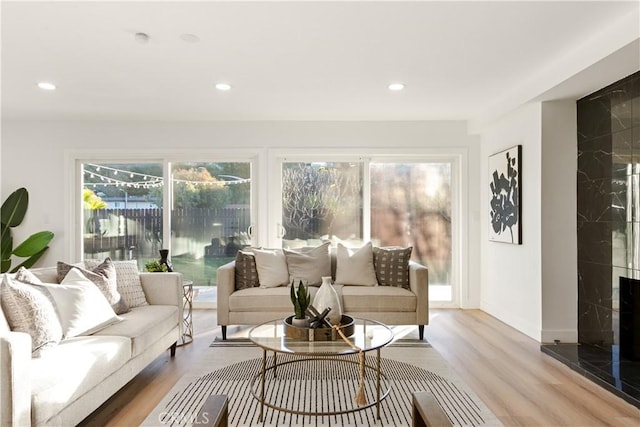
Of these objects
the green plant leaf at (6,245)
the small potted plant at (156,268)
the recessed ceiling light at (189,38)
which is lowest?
the small potted plant at (156,268)

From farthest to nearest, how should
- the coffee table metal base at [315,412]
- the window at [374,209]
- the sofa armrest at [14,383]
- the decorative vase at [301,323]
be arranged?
1. the window at [374,209]
2. the decorative vase at [301,323]
3. the coffee table metal base at [315,412]
4. the sofa armrest at [14,383]

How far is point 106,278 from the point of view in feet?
9.68

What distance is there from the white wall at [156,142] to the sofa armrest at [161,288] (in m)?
2.18

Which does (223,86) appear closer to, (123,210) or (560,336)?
(123,210)

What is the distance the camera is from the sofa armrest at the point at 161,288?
339cm

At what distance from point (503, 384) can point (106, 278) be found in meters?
2.92

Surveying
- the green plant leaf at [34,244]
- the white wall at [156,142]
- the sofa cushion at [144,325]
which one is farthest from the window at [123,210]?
the sofa cushion at [144,325]

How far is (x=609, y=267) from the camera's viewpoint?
346cm

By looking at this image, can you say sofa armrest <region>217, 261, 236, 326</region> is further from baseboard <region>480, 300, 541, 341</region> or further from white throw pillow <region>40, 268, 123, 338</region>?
baseboard <region>480, 300, 541, 341</region>

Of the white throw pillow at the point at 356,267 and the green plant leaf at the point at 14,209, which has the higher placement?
the green plant leaf at the point at 14,209

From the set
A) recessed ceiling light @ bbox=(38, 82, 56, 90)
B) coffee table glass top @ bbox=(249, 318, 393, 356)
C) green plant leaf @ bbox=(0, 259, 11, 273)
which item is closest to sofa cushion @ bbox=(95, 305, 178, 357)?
coffee table glass top @ bbox=(249, 318, 393, 356)

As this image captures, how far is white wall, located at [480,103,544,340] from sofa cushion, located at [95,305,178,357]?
3.29m

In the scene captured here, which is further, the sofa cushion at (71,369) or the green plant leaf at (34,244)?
the green plant leaf at (34,244)

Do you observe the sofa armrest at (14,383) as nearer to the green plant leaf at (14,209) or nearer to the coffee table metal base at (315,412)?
the coffee table metal base at (315,412)
